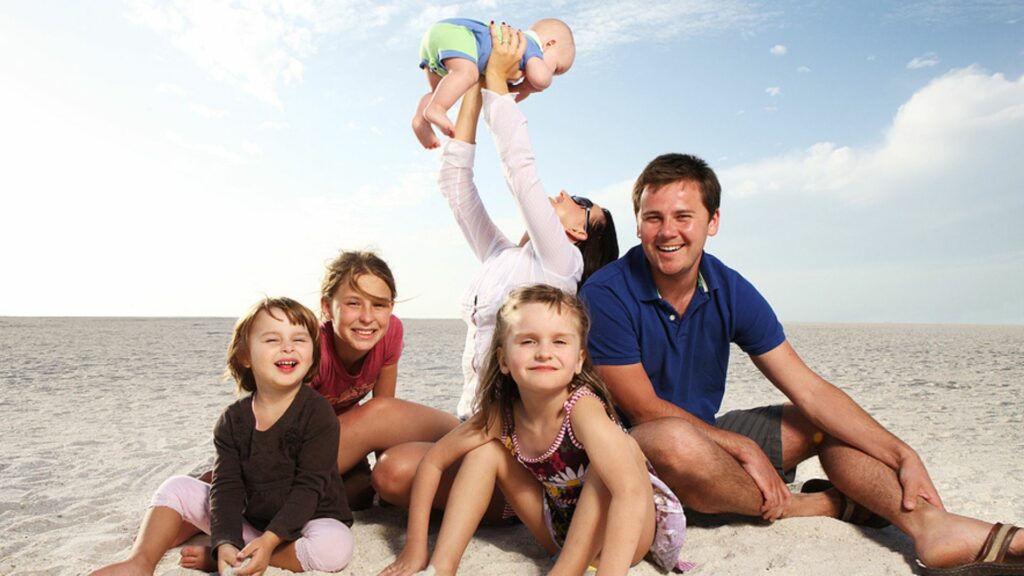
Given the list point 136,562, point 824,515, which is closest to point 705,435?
point 824,515

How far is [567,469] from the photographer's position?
2.86 m

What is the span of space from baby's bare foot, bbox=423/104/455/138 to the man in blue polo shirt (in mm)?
890

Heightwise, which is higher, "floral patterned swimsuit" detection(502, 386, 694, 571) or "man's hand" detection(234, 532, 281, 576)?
"floral patterned swimsuit" detection(502, 386, 694, 571)

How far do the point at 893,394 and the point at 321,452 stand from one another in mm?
8327

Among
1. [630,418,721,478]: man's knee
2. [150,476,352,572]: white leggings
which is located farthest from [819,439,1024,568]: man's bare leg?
[150,476,352,572]: white leggings

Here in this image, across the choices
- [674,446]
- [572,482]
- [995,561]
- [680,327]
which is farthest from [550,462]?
[995,561]

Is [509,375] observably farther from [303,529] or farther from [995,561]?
[995,561]

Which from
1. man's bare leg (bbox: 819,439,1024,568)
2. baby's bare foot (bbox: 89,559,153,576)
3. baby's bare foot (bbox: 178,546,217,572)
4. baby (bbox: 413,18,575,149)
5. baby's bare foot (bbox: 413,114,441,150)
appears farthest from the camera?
baby's bare foot (bbox: 413,114,441,150)

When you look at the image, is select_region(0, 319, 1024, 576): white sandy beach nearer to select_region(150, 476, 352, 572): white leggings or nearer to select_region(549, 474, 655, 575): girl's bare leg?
select_region(150, 476, 352, 572): white leggings

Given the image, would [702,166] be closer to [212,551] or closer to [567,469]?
[567,469]

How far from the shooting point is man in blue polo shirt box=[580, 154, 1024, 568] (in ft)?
10.2

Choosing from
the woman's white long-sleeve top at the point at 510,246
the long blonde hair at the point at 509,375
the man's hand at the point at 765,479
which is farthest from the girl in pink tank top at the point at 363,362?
the man's hand at the point at 765,479

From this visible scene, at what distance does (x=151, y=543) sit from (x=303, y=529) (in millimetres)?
566

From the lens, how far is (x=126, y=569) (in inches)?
112
